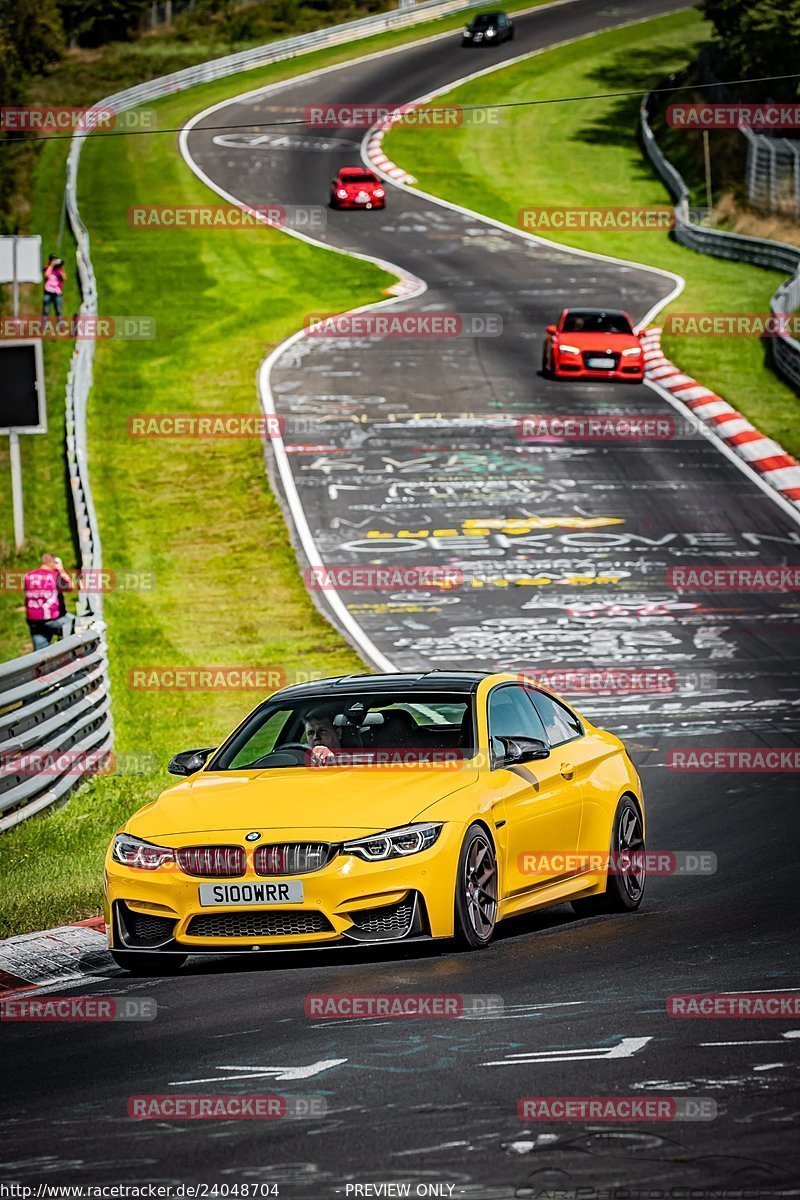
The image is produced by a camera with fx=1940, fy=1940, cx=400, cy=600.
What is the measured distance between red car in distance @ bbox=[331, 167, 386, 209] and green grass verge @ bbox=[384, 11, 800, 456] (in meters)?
3.45

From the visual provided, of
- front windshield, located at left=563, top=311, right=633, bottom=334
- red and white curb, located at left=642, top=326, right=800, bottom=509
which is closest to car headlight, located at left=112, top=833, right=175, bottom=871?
red and white curb, located at left=642, top=326, right=800, bottom=509

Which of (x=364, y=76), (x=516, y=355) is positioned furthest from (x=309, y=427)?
(x=364, y=76)

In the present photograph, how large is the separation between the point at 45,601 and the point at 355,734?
1105 cm

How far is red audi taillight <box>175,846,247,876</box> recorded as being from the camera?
9148mm

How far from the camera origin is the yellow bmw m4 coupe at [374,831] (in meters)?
9.06

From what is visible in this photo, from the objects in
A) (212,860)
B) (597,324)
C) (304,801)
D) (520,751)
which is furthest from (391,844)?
(597,324)

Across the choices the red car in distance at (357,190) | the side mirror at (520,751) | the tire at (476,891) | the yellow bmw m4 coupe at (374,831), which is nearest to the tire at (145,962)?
the yellow bmw m4 coupe at (374,831)

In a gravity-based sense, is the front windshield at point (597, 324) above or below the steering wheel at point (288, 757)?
below

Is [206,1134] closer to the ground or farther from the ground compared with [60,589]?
farther from the ground

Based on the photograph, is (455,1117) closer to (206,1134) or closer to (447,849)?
(206,1134)

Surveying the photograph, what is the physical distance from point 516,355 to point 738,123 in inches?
986

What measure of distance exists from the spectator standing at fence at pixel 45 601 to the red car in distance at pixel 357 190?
38150mm

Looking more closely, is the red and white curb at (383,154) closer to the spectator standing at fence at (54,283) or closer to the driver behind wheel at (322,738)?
the spectator standing at fence at (54,283)

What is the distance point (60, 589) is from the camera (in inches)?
821
